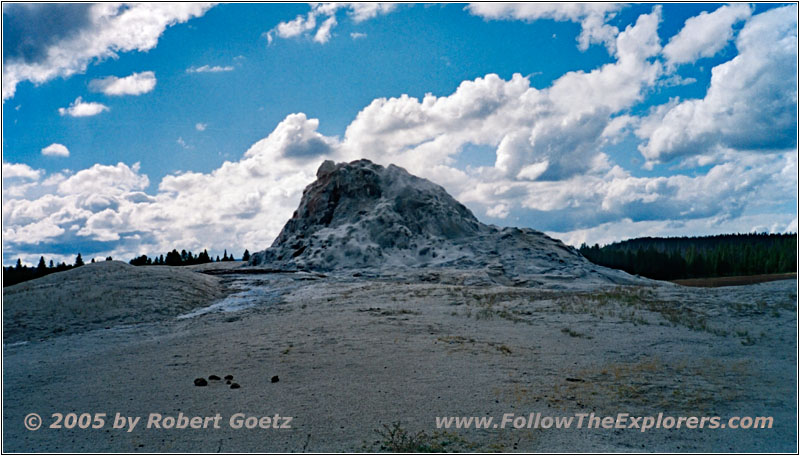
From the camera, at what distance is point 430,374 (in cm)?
945

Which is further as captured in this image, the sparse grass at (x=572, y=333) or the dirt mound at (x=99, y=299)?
the dirt mound at (x=99, y=299)

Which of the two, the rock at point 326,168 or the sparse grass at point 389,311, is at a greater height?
the rock at point 326,168

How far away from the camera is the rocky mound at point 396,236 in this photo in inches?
1428

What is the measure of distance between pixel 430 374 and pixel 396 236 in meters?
32.0

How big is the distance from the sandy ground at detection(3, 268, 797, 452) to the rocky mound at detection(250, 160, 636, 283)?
58.7 feet

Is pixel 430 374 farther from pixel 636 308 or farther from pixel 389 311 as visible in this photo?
pixel 636 308

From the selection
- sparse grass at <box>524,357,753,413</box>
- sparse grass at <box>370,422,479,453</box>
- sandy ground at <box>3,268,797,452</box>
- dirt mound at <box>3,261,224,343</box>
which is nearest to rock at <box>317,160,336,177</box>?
dirt mound at <box>3,261,224,343</box>

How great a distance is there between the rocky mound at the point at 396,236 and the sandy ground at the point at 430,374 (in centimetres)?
1790

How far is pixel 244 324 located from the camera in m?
16.4

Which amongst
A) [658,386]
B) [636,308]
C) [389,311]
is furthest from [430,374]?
[636,308]

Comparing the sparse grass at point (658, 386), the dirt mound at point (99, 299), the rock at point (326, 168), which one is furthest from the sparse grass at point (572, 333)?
the rock at point (326, 168)

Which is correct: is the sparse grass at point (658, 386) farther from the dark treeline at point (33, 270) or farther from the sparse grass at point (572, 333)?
the dark treeline at point (33, 270)

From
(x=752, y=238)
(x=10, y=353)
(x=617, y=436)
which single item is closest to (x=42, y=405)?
(x=10, y=353)

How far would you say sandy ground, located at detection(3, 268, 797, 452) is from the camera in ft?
22.6
